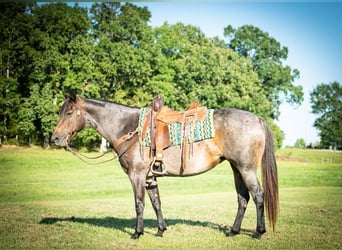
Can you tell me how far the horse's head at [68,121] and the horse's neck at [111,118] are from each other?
7.5 inches

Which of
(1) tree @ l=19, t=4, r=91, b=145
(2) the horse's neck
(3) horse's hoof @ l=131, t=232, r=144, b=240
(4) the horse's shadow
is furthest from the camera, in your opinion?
(1) tree @ l=19, t=4, r=91, b=145

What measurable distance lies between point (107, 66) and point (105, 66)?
0.19 meters

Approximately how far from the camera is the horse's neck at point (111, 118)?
269 inches

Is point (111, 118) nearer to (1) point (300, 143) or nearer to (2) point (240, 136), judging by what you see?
(2) point (240, 136)

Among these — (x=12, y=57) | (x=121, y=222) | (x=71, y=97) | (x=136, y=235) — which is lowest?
(x=121, y=222)

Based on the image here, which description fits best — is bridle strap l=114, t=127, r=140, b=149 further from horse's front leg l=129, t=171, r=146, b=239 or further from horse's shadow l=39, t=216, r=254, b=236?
horse's shadow l=39, t=216, r=254, b=236

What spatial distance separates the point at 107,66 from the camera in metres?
31.6

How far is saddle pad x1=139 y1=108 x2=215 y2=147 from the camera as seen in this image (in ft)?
21.0

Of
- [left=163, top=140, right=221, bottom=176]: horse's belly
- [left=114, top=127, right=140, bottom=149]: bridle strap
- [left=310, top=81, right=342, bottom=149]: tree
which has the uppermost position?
[left=310, top=81, right=342, bottom=149]: tree

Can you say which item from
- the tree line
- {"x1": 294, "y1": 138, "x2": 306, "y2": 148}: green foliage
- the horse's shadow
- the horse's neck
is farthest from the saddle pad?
{"x1": 294, "y1": 138, "x2": 306, "y2": 148}: green foliage

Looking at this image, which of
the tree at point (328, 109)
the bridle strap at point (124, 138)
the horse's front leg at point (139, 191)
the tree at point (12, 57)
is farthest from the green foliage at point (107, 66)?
the horse's front leg at point (139, 191)

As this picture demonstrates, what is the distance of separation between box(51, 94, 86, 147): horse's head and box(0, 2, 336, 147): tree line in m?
19.0

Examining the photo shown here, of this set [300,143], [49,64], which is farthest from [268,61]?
[49,64]

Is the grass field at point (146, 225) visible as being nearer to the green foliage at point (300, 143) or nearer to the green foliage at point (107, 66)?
the green foliage at point (107, 66)
